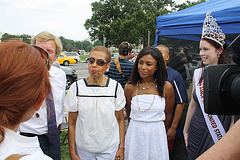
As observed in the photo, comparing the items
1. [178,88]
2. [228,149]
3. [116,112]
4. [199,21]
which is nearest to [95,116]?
[116,112]

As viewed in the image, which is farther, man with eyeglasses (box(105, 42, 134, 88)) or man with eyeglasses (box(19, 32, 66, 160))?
man with eyeglasses (box(105, 42, 134, 88))

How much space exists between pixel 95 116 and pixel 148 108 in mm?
668

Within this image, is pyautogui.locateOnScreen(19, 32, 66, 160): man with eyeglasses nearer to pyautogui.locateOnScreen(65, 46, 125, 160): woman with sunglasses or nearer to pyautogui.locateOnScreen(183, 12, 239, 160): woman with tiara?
pyautogui.locateOnScreen(65, 46, 125, 160): woman with sunglasses

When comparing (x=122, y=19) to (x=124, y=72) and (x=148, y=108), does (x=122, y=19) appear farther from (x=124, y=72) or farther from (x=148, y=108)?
(x=148, y=108)

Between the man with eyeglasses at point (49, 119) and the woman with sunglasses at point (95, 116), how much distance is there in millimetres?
127

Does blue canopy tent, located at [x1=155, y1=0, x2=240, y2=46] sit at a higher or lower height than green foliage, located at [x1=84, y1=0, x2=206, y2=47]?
lower

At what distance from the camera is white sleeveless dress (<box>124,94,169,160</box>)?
202cm

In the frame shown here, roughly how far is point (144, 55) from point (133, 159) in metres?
1.26

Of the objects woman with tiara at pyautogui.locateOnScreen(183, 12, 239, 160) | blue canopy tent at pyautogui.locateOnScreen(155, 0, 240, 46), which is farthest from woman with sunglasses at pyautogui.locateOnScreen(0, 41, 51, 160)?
blue canopy tent at pyautogui.locateOnScreen(155, 0, 240, 46)

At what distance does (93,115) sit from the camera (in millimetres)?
1707

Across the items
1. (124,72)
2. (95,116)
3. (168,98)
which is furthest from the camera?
(124,72)

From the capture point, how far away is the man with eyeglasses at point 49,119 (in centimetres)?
158

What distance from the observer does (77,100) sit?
5.68 ft

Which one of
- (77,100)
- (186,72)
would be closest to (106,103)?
(77,100)
